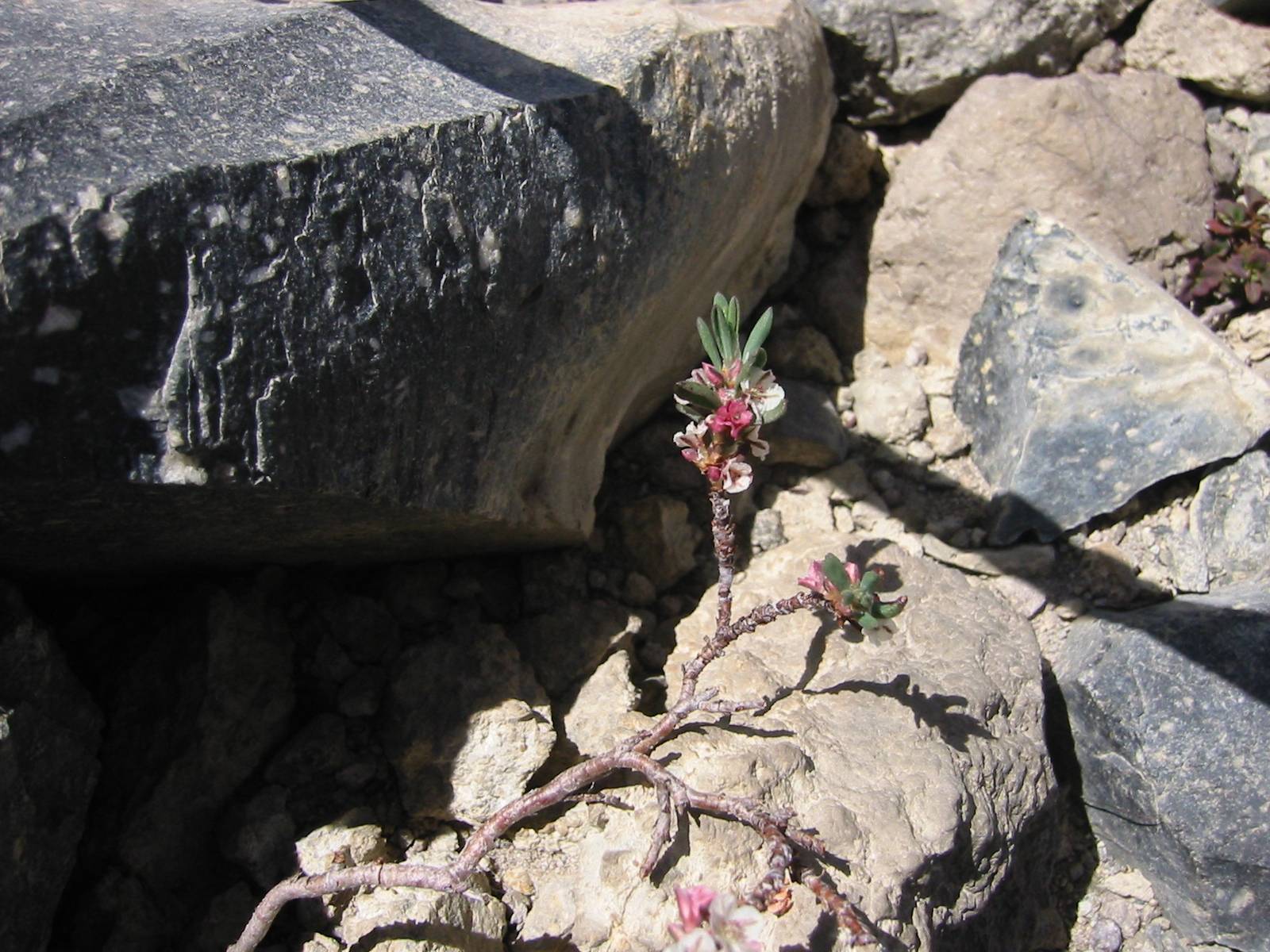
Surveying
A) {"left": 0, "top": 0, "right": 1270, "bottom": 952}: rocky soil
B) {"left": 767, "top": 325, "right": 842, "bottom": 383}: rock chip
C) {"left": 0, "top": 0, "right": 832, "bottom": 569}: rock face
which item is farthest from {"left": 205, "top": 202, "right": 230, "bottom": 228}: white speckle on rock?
{"left": 767, "top": 325, "right": 842, "bottom": 383}: rock chip

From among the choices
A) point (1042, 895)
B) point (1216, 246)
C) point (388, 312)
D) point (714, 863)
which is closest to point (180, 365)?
point (388, 312)

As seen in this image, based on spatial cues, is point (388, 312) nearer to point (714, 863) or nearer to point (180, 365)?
point (180, 365)

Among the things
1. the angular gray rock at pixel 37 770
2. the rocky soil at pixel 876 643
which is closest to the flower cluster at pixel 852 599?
the rocky soil at pixel 876 643

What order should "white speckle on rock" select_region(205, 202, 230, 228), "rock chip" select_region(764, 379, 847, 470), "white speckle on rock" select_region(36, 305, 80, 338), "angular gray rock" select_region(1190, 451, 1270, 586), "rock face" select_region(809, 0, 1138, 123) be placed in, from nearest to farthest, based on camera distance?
"white speckle on rock" select_region(36, 305, 80, 338), "white speckle on rock" select_region(205, 202, 230, 228), "angular gray rock" select_region(1190, 451, 1270, 586), "rock chip" select_region(764, 379, 847, 470), "rock face" select_region(809, 0, 1138, 123)

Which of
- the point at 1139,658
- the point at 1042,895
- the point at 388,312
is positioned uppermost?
the point at 388,312

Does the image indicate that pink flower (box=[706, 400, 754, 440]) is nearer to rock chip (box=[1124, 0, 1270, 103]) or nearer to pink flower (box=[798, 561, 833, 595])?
pink flower (box=[798, 561, 833, 595])

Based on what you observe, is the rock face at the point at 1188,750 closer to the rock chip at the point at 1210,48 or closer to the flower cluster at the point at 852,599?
the flower cluster at the point at 852,599
